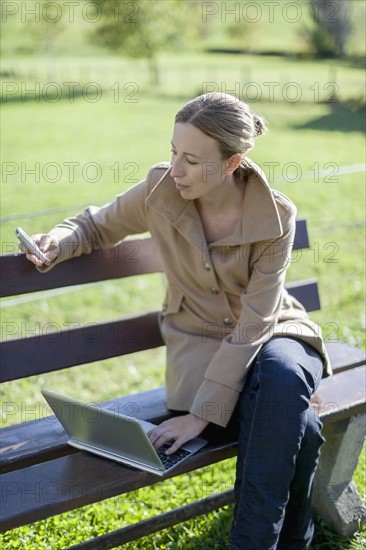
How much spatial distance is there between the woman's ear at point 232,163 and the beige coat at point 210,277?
0.10 metres

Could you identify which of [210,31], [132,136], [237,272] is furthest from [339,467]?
[210,31]

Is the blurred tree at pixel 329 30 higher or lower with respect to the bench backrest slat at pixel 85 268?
lower

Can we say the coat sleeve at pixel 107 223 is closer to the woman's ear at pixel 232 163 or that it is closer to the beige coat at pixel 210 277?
the beige coat at pixel 210 277

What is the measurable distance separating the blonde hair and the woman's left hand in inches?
35.2

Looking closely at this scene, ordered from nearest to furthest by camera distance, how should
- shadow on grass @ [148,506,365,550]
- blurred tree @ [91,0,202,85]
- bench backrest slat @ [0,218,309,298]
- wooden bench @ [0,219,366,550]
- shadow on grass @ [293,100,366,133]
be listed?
wooden bench @ [0,219,366,550] < bench backrest slat @ [0,218,309,298] < shadow on grass @ [148,506,365,550] < shadow on grass @ [293,100,366,133] < blurred tree @ [91,0,202,85]

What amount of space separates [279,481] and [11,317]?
3522 millimetres

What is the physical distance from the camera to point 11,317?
18.6 feet

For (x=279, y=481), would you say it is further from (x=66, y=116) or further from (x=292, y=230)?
(x=66, y=116)

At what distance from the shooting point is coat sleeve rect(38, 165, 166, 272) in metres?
2.90

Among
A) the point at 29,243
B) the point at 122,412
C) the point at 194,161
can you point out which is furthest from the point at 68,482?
the point at 194,161

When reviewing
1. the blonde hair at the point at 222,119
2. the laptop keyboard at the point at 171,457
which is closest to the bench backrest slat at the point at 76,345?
the laptop keyboard at the point at 171,457

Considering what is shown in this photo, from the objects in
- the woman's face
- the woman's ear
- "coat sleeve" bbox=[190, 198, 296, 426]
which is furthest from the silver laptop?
the woman's ear

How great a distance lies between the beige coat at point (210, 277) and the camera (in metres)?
2.78

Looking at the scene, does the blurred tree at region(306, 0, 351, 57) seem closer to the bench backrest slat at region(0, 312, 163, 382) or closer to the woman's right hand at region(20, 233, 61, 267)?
the bench backrest slat at region(0, 312, 163, 382)
